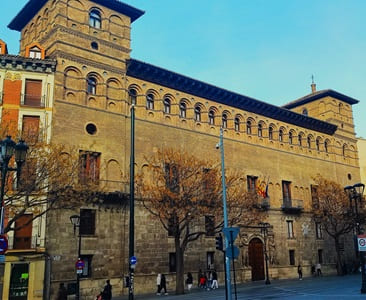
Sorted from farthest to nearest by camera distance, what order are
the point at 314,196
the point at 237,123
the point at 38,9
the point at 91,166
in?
the point at 314,196, the point at 237,123, the point at 38,9, the point at 91,166

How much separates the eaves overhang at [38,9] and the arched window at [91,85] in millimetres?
5945

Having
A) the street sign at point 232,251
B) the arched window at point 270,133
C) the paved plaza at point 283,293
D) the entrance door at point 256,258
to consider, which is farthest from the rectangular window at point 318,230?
→ the street sign at point 232,251

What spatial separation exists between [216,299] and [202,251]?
8.92m

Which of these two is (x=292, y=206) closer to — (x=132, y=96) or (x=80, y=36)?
(x=132, y=96)

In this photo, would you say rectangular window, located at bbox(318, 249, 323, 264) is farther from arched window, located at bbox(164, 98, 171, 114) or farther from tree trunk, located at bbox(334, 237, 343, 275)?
arched window, located at bbox(164, 98, 171, 114)

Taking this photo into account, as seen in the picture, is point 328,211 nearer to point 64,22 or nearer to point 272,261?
point 272,261

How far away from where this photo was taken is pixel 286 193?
126 ft

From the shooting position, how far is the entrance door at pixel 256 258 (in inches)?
1323

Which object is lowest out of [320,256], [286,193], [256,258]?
[320,256]

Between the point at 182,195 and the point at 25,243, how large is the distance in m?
9.39

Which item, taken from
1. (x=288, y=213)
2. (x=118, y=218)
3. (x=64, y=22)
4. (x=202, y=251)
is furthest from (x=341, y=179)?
(x=64, y=22)

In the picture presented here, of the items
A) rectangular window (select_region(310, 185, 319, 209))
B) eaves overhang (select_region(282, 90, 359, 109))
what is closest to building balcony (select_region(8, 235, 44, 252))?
rectangular window (select_region(310, 185, 319, 209))

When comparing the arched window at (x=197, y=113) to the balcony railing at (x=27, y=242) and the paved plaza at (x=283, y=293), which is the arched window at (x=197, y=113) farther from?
the balcony railing at (x=27, y=242)

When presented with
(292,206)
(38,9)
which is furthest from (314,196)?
(38,9)
